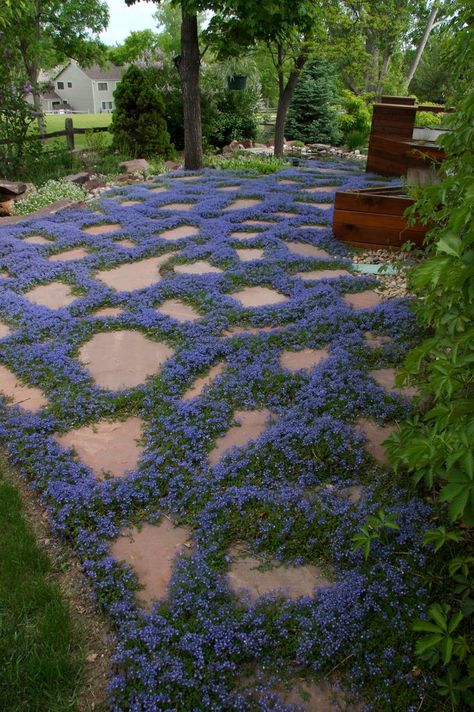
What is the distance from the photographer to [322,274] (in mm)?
4172

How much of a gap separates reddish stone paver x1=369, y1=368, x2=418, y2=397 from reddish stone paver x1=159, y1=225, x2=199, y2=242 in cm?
282

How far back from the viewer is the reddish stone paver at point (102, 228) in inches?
212

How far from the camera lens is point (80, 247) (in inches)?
194

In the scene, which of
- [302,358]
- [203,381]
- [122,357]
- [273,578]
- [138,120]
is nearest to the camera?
[273,578]

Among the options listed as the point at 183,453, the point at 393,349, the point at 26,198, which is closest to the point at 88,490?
the point at 183,453

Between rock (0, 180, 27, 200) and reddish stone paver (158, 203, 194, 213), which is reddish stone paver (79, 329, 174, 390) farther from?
rock (0, 180, 27, 200)

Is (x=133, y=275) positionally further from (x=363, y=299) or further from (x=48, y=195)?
(x=48, y=195)

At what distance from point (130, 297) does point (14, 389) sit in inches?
46.1

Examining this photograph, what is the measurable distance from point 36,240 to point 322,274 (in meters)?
2.91

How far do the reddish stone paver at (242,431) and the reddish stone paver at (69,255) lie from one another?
9.09 ft

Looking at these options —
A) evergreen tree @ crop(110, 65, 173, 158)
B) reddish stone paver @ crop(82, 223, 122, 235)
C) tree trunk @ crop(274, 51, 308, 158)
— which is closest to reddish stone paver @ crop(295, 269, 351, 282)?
reddish stone paver @ crop(82, 223, 122, 235)

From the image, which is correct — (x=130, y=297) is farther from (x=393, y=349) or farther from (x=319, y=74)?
(x=319, y=74)

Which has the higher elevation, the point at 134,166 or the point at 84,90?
the point at 84,90

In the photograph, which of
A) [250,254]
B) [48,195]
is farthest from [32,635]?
[48,195]
